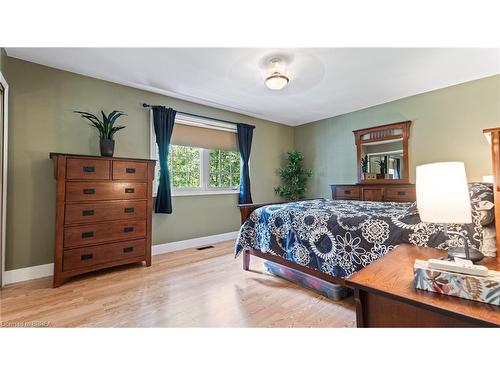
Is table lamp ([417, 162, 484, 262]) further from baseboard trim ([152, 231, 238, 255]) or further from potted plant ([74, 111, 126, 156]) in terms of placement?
baseboard trim ([152, 231, 238, 255])

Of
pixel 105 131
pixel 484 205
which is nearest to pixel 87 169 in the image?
pixel 105 131

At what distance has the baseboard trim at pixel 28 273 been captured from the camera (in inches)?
91.5

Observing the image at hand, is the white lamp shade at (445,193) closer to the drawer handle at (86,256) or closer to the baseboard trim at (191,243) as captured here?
the drawer handle at (86,256)

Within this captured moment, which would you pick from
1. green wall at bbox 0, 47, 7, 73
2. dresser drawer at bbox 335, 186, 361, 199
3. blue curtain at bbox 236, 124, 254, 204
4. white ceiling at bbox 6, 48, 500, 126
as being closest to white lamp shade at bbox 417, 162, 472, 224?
white ceiling at bbox 6, 48, 500, 126

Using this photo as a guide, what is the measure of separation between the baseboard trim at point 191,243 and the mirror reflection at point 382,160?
2.66 meters

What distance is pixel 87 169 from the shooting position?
2.36 metres

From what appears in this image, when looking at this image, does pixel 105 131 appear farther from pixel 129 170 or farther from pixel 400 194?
pixel 400 194

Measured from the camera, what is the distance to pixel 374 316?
934mm

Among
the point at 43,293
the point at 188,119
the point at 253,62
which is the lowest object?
the point at 43,293

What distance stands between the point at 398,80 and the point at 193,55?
261 cm

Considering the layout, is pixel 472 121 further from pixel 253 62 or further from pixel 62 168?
pixel 62 168

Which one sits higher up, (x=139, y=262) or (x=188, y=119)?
(x=188, y=119)

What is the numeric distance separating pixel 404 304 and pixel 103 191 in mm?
2731
